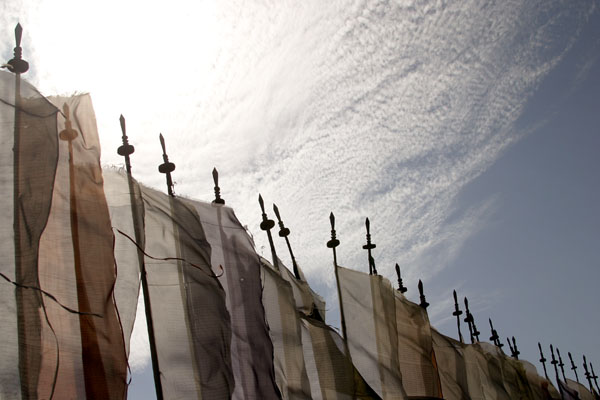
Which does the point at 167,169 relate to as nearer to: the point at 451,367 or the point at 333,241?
the point at 333,241

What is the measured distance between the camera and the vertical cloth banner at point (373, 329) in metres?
11.5

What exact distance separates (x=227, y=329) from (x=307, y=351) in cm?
387

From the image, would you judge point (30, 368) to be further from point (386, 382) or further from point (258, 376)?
point (386, 382)

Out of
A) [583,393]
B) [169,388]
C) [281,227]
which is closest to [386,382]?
[281,227]

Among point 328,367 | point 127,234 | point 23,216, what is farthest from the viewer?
point 328,367

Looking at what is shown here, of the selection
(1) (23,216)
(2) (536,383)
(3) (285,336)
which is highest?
(1) (23,216)

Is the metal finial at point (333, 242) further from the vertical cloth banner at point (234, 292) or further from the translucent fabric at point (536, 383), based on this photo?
the translucent fabric at point (536, 383)

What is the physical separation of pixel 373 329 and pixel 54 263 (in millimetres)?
7824

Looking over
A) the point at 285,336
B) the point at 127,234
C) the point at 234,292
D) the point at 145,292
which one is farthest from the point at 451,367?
the point at 127,234

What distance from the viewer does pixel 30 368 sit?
15.8 ft

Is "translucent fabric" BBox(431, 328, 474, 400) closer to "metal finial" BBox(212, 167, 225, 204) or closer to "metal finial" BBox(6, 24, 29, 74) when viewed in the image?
"metal finial" BBox(212, 167, 225, 204)

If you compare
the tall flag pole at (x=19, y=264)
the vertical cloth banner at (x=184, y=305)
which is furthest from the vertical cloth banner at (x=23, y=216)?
the vertical cloth banner at (x=184, y=305)

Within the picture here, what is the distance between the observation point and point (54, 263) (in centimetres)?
541

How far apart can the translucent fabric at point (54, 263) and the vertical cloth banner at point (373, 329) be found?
659 cm
